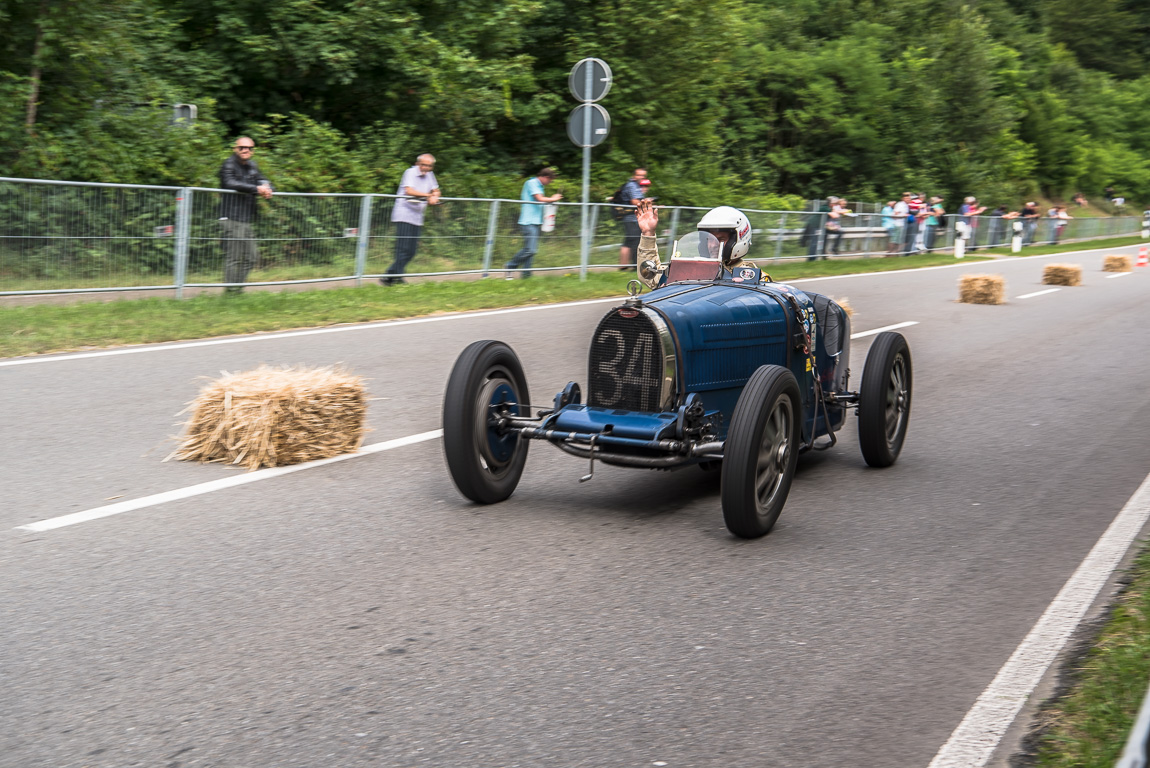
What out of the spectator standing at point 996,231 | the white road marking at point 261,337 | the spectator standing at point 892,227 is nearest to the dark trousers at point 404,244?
the white road marking at point 261,337

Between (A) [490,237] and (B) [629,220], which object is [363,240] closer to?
(A) [490,237]

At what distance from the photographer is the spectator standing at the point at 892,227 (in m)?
33.0

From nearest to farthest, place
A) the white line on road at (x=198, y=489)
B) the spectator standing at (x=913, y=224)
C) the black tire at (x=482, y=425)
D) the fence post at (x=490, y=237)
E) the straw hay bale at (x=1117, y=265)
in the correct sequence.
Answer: the white line on road at (x=198, y=489) < the black tire at (x=482, y=425) < the fence post at (x=490, y=237) < the straw hay bale at (x=1117, y=265) < the spectator standing at (x=913, y=224)

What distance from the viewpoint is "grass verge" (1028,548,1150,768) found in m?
3.44

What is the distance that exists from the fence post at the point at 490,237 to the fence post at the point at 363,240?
2530 mm

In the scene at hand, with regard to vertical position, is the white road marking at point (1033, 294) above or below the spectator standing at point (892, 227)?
below

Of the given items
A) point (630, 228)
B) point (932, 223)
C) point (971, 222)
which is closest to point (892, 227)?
point (932, 223)

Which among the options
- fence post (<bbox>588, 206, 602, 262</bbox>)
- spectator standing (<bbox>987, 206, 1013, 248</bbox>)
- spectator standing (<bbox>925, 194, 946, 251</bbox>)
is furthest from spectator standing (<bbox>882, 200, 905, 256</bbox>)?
fence post (<bbox>588, 206, 602, 262</bbox>)

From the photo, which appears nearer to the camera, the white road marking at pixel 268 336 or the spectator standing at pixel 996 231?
the white road marking at pixel 268 336

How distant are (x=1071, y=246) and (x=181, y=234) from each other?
43.4 m

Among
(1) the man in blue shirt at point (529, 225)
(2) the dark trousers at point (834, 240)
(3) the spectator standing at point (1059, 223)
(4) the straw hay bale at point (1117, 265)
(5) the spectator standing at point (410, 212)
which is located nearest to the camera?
(5) the spectator standing at point (410, 212)

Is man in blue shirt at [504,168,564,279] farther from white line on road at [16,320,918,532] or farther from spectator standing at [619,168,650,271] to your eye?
white line on road at [16,320,918,532]

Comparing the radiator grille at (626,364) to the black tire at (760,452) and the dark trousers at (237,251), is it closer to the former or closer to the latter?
the black tire at (760,452)

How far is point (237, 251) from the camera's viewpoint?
14.3 m
